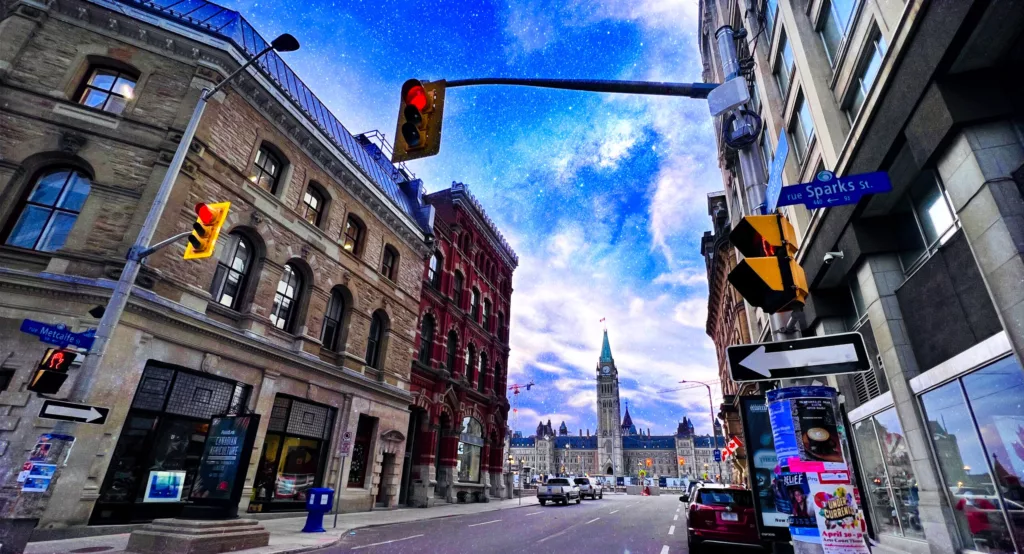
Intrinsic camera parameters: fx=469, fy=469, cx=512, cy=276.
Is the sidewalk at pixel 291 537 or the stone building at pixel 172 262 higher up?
the stone building at pixel 172 262

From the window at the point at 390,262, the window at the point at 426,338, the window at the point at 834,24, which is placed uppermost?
the window at the point at 834,24

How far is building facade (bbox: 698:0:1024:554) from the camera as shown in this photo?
6777 mm

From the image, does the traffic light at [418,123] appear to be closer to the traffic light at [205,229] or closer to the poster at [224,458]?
the traffic light at [205,229]

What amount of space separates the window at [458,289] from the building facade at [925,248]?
21.2m

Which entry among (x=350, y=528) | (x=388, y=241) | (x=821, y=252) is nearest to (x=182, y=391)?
A: (x=350, y=528)

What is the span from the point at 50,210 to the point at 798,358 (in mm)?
16597

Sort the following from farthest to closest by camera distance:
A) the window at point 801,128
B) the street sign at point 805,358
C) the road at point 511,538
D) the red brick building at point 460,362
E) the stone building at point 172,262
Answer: the red brick building at point 460,362, the window at point 801,128, the stone building at point 172,262, the road at point 511,538, the street sign at point 805,358

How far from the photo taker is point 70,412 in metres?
7.80

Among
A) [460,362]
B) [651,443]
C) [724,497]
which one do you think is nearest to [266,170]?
[460,362]

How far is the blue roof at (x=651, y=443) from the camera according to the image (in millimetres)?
180500

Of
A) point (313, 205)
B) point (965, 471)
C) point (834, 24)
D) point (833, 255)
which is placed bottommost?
point (965, 471)

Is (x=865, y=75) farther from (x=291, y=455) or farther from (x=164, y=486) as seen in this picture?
(x=291, y=455)

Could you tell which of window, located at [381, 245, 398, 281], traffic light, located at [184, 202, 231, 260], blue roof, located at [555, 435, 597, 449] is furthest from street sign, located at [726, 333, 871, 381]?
blue roof, located at [555, 435, 597, 449]

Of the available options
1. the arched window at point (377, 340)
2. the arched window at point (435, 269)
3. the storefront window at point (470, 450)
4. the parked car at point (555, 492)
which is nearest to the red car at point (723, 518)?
the arched window at point (377, 340)
